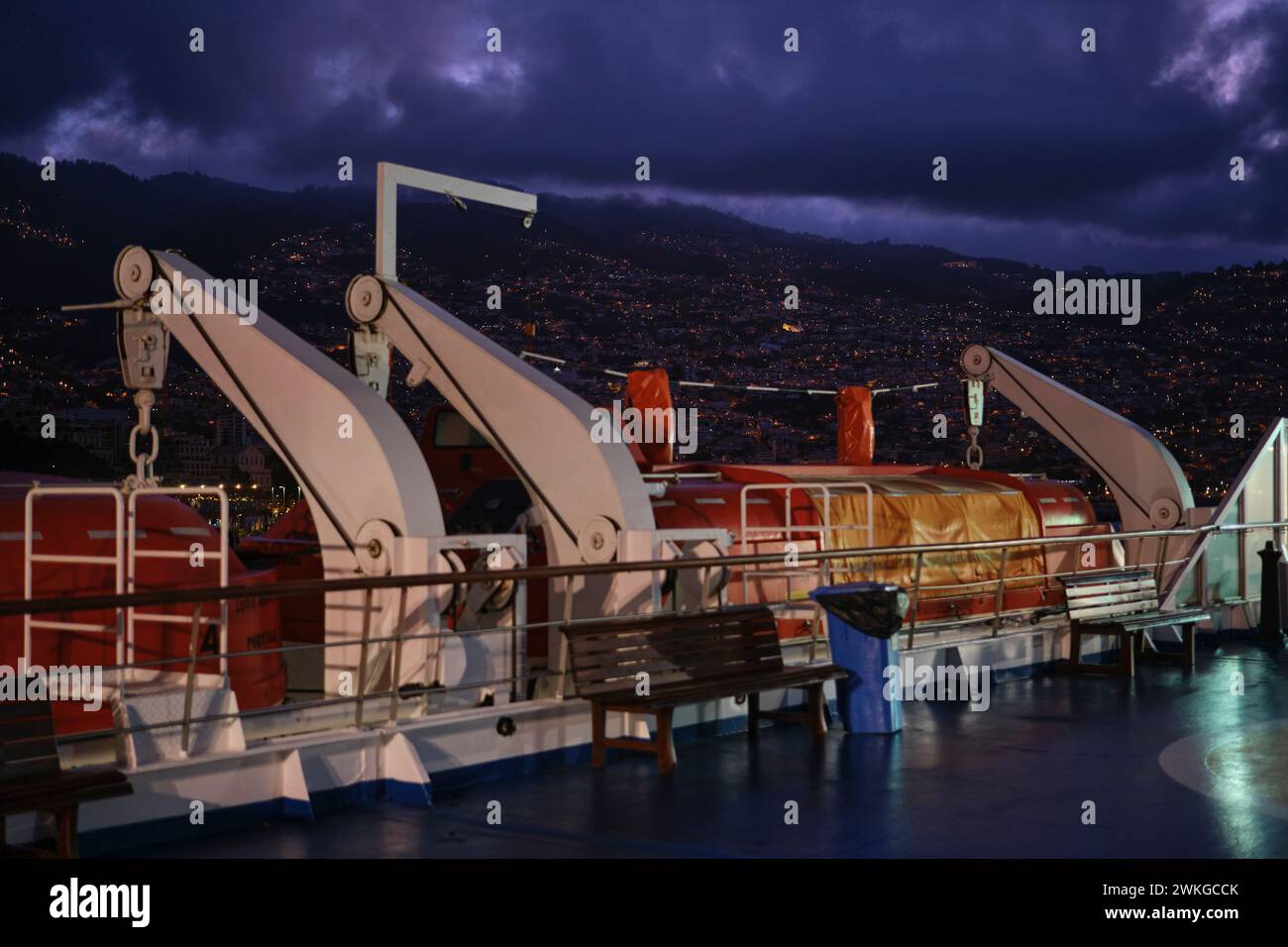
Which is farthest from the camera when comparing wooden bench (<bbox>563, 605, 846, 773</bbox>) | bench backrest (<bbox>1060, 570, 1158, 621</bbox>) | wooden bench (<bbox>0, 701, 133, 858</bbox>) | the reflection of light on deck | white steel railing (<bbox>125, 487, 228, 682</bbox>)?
bench backrest (<bbox>1060, 570, 1158, 621</bbox>)

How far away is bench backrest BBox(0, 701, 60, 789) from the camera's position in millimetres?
6227

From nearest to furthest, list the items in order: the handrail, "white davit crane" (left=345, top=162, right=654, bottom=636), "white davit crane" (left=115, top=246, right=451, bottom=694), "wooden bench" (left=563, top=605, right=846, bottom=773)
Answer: the handrail, "wooden bench" (left=563, top=605, right=846, bottom=773), "white davit crane" (left=115, top=246, right=451, bottom=694), "white davit crane" (left=345, top=162, right=654, bottom=636)

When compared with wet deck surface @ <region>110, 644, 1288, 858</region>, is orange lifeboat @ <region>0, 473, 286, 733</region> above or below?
above

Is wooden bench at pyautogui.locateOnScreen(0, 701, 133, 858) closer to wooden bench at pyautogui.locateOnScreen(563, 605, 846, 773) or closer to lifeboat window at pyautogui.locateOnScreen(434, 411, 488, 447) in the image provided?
wooden bench at pyautogui.locateOnScreen(563, 605, 846, 773)

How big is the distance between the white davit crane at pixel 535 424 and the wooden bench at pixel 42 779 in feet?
17.7

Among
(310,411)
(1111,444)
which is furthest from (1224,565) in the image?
(310,411)

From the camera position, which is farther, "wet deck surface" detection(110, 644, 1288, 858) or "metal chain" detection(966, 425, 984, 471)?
"metal chain" detection(966, 425, 984, 471)

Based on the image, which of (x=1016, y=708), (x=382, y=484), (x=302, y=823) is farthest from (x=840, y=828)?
(x=1016, y=708)

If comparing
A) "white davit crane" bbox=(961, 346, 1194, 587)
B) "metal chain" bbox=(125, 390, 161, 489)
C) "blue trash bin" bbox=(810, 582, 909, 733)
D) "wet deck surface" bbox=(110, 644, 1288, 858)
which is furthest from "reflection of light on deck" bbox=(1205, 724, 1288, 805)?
"white davit crane" bbox=(961, 346, 1194, 587)

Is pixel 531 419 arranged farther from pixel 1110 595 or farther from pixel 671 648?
pixel 1110 595

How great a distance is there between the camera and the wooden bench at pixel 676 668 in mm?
9234

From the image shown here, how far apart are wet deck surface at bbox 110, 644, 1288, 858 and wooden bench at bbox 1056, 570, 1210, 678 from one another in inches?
90.0

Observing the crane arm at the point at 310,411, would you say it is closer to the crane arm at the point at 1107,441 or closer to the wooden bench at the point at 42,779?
the wooden bench at the point at 42,779

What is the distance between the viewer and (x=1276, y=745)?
1019 centimetres
